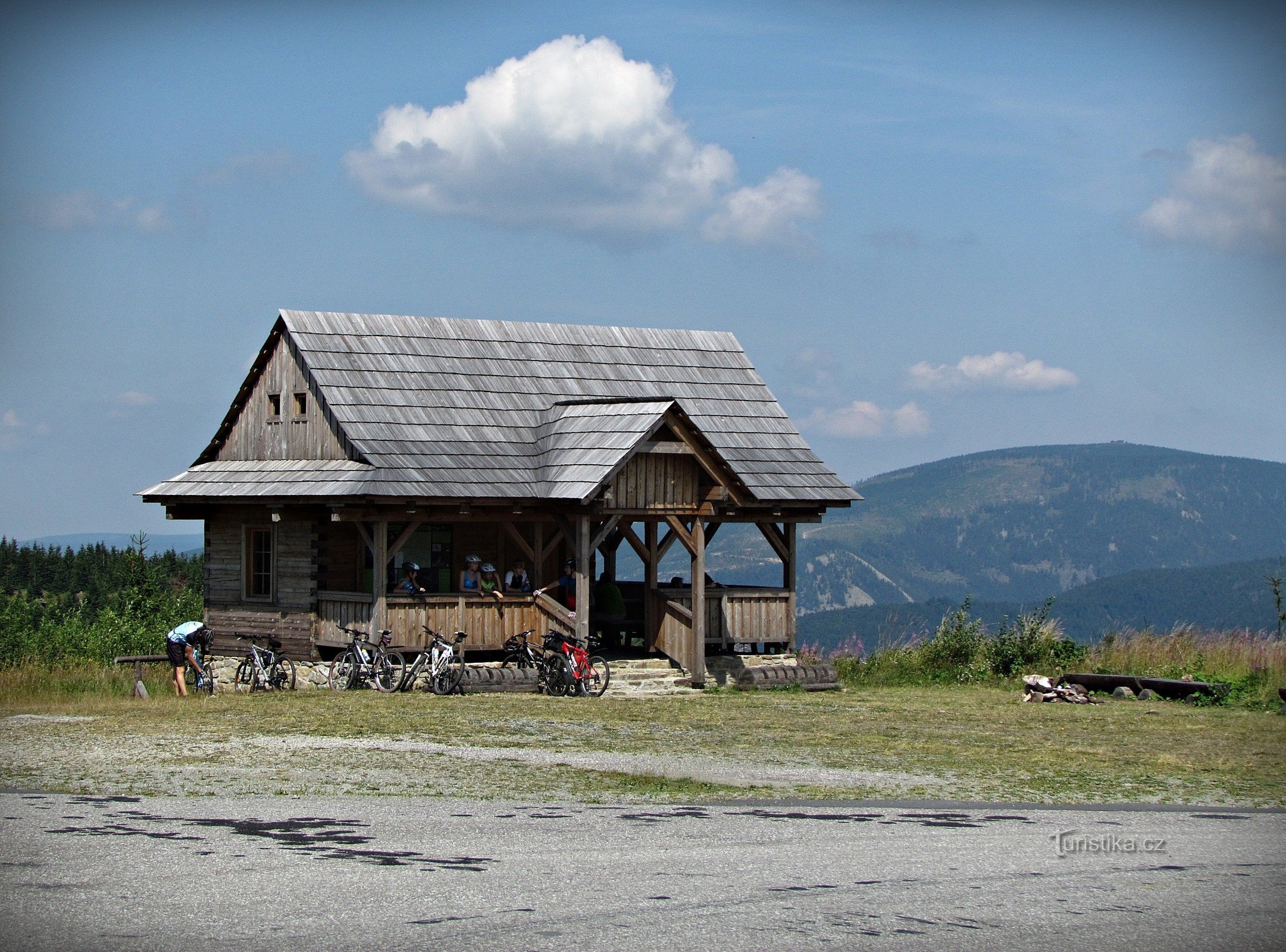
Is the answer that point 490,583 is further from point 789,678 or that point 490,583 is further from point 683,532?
point 789,678

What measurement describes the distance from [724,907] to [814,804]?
4143 mm

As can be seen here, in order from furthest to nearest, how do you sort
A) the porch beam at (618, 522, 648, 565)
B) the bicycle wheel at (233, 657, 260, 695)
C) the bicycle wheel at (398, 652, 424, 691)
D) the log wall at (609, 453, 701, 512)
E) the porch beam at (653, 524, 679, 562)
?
the porch beam at (653, 524, 679, 562), the porch beam at (618, 522, 648, 565), the log wall at (609, 453, 701, 512), the bicycle wheel at (233, 657, 260, 695), the bicycle wheel at (398, 652, 424, 691)

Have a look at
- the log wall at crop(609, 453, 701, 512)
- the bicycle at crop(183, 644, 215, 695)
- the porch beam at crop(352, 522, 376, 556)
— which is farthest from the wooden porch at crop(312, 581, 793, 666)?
the bicycle at crop(183, 644, 215, 695)

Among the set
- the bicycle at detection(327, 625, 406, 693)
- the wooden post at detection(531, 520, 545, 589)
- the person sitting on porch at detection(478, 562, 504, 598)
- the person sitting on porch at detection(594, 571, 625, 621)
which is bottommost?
the bicycle at detection(327, 625, 406, 693)

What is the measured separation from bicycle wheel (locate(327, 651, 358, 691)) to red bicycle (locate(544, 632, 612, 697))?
3001 millimetres

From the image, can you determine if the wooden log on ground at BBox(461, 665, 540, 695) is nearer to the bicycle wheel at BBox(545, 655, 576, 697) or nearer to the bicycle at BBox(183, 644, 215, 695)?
the bicycle wheel at BBox(545, 655, 576, 697)

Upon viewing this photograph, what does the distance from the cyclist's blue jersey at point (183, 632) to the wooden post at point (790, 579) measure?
10863mm

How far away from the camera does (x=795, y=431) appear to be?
32.0 meters

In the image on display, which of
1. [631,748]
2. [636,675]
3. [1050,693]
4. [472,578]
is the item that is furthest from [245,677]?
[1050,693]

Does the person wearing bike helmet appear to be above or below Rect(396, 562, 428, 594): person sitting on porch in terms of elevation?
below

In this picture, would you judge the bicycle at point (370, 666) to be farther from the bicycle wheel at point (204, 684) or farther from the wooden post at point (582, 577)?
the wooden post at point (582, 577)

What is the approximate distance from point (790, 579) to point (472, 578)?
21.9 ft

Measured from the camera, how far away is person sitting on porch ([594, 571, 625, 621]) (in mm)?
30203

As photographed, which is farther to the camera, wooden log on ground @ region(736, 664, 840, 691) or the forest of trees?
the forest of trees
